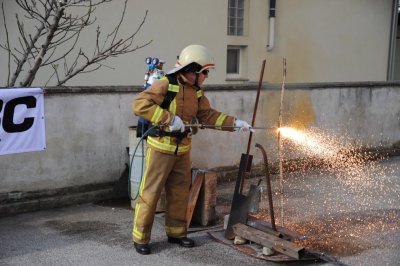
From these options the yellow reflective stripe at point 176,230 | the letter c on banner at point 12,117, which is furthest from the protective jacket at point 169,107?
the letter c on banner at point 12,117

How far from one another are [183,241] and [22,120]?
2567 millimetres

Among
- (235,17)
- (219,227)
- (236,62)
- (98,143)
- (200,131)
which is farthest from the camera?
(236,62)

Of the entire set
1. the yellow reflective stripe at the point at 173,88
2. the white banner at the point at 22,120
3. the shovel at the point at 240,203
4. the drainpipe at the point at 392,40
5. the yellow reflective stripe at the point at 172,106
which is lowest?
the shovel at the point at 240,203

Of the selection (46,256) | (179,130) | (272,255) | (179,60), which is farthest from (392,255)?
(46,256)

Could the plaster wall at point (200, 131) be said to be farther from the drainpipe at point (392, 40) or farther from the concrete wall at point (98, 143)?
the drainpipe at point (392, 40)

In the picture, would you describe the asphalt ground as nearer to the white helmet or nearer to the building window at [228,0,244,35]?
the white helmet

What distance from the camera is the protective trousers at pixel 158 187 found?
5031 mm

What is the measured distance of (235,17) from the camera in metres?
11.9

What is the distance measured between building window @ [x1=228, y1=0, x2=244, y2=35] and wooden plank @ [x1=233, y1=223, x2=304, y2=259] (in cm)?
739

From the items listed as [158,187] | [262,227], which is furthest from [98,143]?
[262,227]

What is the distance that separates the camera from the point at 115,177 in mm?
7277

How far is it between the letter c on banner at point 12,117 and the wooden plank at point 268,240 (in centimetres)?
290

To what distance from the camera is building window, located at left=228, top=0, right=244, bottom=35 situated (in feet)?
39.0

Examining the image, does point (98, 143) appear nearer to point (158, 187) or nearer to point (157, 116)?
point (158, 187)
